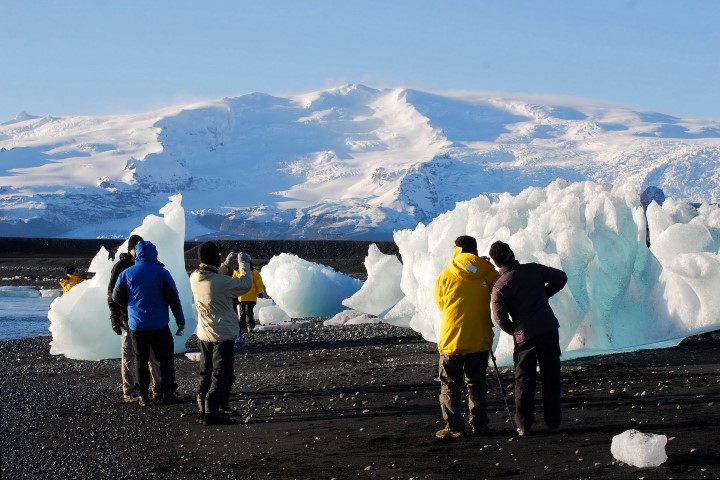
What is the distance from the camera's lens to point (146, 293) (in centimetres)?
1069

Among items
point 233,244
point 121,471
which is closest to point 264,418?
point 121,471

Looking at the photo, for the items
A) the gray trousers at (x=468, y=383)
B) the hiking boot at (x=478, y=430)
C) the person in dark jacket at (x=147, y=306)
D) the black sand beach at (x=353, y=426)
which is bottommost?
the black sand beach at (x=353, y=426)

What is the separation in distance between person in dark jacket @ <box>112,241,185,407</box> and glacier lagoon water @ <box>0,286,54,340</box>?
12536 mm

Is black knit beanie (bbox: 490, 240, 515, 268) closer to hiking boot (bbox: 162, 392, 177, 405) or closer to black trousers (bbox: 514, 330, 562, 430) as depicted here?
black trousers (bbox: 514, 330, 562, 430)

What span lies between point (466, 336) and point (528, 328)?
1.61ft

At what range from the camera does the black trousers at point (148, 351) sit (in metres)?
10.8

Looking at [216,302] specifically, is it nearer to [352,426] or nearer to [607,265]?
[352,426]

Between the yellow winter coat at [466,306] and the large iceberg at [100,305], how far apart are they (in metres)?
7.24

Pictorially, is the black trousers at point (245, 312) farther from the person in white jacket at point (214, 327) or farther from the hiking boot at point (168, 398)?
the person in white jacket at point (214, 327)

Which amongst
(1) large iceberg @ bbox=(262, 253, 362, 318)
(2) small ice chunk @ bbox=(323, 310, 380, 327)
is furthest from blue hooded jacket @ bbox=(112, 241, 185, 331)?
(1) large iceberg @ bbox=(262, 253, 362, 318)

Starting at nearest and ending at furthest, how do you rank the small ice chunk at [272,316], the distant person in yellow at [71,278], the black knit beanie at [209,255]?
the black knit beanie at [209,255] < the distant person in yellow at [71,278] < the small ice chunk at [272,316]

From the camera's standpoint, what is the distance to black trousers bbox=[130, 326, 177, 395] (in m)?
10.8

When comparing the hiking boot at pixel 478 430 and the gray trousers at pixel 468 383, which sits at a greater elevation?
the gray trousers at pixel 468 383

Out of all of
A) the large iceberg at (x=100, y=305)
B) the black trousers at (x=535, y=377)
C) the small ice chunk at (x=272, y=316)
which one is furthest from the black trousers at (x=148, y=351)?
the small ice chunk at (x=272, y=316)
